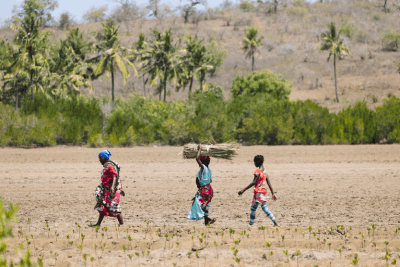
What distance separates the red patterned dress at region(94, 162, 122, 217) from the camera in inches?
285

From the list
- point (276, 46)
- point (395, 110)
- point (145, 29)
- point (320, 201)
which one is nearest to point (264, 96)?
point (395, 110)

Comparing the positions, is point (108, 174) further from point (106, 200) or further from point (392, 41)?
point (392, 41)

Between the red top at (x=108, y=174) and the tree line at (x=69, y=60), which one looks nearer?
the red top at (x=108, y=174)

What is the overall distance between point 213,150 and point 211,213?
213 cm

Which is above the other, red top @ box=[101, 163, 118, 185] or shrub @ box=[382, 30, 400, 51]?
shrub @ box=[382, 30, 400, 51]

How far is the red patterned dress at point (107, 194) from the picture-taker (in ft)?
23.7

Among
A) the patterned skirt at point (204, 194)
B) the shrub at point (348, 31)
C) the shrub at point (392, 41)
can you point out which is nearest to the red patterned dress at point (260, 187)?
the patterned skirt at point (204, 194)

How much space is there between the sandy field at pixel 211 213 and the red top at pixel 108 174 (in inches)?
35.3

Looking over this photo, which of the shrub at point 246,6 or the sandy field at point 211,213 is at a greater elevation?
the shrub at point 246,6

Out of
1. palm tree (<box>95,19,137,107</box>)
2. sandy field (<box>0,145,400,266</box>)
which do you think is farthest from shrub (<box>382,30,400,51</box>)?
sandy field (<box>0,145,400,266</box>)

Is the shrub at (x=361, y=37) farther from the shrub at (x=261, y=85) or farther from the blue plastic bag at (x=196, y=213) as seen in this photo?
the blue plastic bag at (x=196, y=213)

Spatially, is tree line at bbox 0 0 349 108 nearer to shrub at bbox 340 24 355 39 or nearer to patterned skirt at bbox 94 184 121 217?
patterned skirt at bbox 94 184 121 217

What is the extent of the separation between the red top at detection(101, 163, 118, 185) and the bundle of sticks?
1293 mm

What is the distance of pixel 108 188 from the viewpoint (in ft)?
24.0
